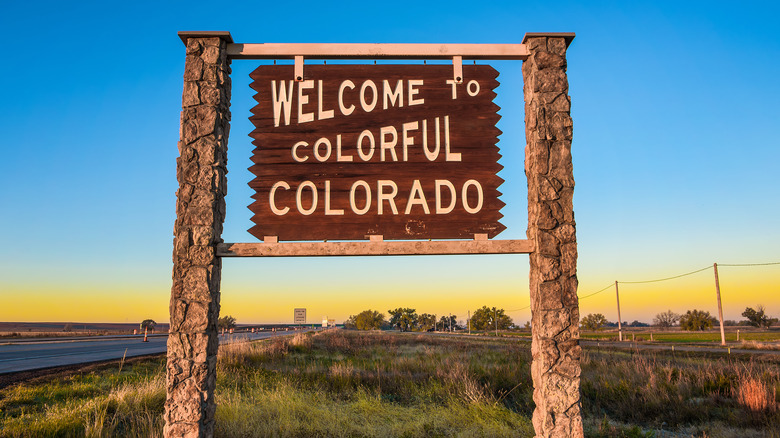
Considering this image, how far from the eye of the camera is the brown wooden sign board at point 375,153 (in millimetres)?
4590

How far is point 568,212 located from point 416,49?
245 centimetres

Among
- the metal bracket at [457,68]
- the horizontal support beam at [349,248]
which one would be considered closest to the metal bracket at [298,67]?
the metal bracket at [457,68]

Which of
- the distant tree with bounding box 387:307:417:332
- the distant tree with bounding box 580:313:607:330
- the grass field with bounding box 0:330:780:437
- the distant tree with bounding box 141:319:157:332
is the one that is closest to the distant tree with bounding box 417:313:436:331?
the distant tree with bounding box 387:307:417:332

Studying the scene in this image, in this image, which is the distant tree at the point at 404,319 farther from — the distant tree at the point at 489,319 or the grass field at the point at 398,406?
the grass field at the point at 398,406

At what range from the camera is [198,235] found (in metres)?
4.39

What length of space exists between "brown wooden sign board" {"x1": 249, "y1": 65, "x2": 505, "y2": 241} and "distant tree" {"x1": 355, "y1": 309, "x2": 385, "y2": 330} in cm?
11014

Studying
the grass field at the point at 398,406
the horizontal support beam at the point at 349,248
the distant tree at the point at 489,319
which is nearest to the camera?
the horizontal support beam at the point at 349,248

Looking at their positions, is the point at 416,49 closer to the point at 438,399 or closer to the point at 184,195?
the point at 184,195

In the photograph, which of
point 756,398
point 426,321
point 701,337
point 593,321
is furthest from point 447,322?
point 756,398

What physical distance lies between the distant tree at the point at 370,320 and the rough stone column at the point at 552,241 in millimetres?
110084

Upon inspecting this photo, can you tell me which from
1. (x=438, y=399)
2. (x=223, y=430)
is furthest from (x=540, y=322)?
(x=438, y=399)

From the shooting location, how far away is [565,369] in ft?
14.2

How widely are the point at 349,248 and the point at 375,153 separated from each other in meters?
1.10

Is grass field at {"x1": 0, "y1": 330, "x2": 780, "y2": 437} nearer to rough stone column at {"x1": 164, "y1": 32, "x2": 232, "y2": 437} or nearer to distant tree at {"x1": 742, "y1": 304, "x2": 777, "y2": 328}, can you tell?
rough stone column at {"x1": 164, "y1": 32, "x2": 232, "y2": 437}
